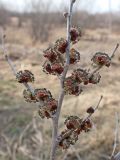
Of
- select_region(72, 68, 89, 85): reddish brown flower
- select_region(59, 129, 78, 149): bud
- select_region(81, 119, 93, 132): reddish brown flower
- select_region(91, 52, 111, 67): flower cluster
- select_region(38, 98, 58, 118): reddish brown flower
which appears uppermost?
select_region(91, 52, 111, 67): flower cluster

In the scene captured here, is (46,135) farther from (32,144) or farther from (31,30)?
(31,30)

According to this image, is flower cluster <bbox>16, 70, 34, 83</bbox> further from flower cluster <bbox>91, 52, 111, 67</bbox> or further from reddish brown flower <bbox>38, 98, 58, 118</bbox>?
flower cluster <bbox>91, 52, 111, 67</bbox>

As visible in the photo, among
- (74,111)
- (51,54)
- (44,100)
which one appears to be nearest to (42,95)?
(44,100)

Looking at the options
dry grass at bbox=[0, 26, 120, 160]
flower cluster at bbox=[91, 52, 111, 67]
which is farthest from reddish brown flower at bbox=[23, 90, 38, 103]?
dry grass at bbox=[0, 26, 120, 160]

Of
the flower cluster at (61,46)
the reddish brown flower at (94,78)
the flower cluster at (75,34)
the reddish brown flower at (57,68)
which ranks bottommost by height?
the reddish brown flower at (94,78)

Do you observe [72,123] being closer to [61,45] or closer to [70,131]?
[70,131]

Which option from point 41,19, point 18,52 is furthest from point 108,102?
point 41,19

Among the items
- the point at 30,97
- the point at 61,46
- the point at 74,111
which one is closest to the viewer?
the point at 61,46

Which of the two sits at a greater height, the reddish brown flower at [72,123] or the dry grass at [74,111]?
the reddish brown flower at [72,123]

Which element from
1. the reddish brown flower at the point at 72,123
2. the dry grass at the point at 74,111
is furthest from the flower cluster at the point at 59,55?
the dry grass at the point at 74,111

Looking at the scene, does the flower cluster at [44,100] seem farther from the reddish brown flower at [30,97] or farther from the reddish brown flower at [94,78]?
the reddish brown flower at [94,78]
